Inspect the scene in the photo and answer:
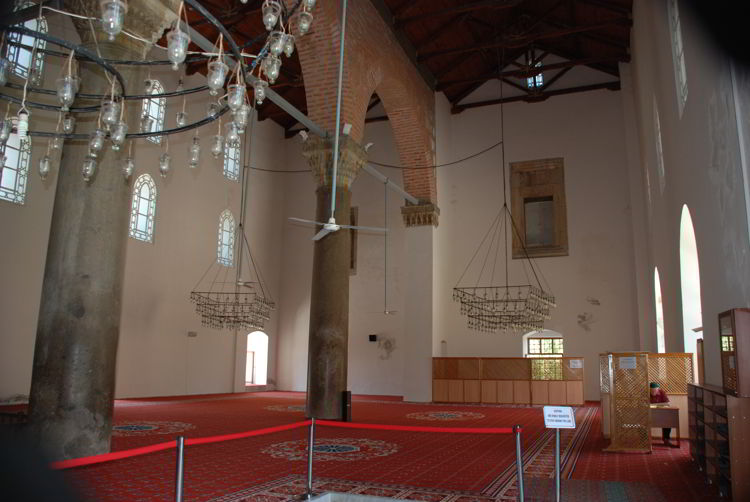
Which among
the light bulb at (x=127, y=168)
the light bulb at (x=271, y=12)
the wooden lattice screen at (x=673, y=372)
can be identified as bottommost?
the wooden lattice screen at (x=673, y=372)

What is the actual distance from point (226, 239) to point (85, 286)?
1138cm

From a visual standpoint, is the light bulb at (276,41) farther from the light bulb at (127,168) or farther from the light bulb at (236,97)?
the light bulb at (127,168)

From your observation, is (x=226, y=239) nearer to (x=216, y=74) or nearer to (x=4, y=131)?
(x=4, y=131)

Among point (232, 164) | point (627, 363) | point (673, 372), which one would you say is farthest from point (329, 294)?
point (232, 164)

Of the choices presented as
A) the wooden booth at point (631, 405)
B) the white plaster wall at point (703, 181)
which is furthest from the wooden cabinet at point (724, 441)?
the wooden booth at point (631, 405)

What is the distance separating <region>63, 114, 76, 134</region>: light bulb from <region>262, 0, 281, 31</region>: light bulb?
2.12m

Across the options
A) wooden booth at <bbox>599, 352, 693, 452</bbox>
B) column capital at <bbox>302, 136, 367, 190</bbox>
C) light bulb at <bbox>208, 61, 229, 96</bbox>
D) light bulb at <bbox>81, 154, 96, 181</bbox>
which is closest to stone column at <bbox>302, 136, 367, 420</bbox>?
column capital at <bbox>302, 136, 367, 190</bbox>

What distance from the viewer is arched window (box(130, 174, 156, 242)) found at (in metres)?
13.4

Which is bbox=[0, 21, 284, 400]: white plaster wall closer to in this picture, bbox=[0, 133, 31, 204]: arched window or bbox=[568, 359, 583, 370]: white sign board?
bbox=[0, 133, 31, 204]: arched window

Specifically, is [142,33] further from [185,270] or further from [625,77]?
[625,77]

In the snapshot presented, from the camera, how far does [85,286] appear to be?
5082 millimetres

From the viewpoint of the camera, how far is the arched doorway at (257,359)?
59.2ft

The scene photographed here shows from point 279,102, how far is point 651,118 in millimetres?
6080

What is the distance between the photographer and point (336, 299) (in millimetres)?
9688
